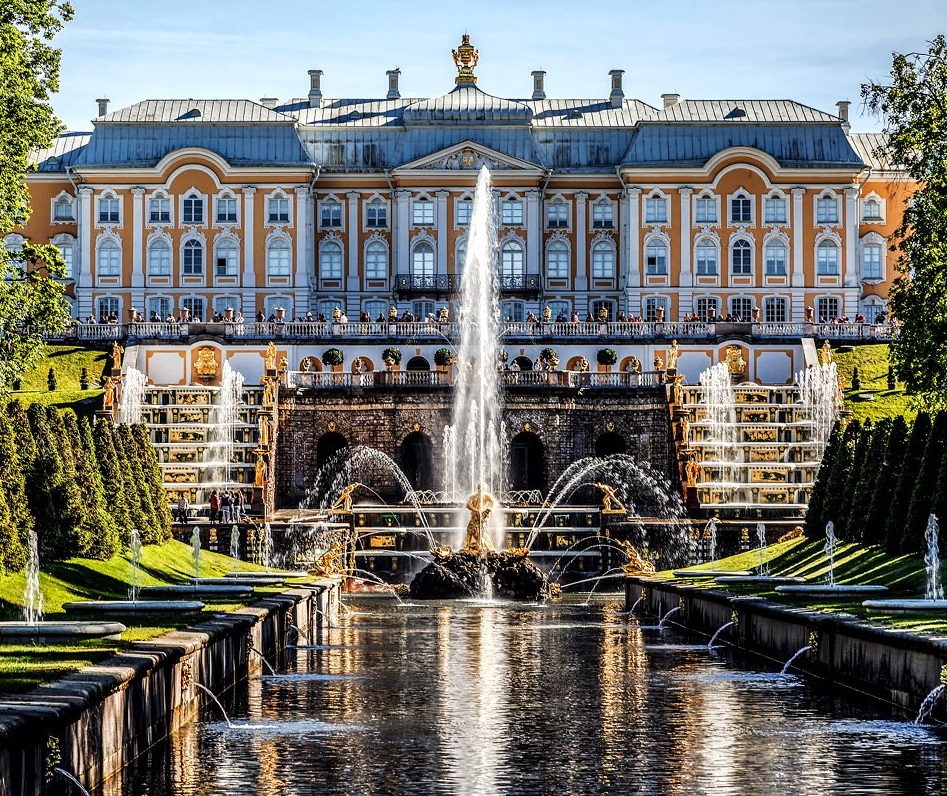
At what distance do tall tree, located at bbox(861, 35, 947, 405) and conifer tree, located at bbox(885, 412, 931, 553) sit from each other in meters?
2.90

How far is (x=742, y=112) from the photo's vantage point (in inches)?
3369

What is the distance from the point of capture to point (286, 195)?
83.8 m

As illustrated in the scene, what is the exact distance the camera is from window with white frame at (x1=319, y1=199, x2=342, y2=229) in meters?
85.8

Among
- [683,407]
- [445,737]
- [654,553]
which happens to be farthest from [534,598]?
[683,407]

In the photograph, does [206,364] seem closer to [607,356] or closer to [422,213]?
[607,356]

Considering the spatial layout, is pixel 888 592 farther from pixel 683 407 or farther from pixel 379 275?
pixel 379 275

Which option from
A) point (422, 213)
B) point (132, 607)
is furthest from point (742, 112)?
point (132, 607)

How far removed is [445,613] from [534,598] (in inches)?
171

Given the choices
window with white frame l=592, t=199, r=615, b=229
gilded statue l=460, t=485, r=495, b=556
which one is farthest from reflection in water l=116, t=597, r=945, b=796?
window with white frame l=592, t=199, r=615, b=229

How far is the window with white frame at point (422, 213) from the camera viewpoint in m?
84.9

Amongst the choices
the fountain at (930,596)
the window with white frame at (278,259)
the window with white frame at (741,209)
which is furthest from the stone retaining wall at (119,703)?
the window with white frame at (741,209)

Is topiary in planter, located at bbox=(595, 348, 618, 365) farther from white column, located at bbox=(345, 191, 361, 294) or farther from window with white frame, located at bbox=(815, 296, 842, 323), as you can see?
white column, located at bbox=(345, 191, 361, 294)

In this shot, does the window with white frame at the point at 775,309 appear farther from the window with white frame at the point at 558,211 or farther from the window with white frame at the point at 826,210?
the window with white frame at the point at 558,211

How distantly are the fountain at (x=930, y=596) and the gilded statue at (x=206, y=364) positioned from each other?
4241cm
